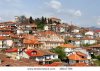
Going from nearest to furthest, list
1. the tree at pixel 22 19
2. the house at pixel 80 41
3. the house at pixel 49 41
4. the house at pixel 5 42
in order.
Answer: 1. the house at pixel 5 42
2. the house at pixel 49 41
3. the house at pixel 80 41
4. the tree at pixel 22 19

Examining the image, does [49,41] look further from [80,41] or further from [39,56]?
[39,56]

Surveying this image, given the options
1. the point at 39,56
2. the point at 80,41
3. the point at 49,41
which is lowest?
the point at 80,41

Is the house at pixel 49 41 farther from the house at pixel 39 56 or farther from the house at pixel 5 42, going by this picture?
the house at pixel 39 56

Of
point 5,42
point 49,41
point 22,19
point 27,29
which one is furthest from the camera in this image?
point 22,19

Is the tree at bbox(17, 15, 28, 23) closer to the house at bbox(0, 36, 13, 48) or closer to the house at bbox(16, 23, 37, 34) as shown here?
the house at bbox(16, 23, 37, 34)

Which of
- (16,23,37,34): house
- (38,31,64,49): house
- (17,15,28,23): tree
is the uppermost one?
(17,15,28,23): tree

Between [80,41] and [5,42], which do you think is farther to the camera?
[80,41]

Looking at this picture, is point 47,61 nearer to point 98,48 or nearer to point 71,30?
point 98,48

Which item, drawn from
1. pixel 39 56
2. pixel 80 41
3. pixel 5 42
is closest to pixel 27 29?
pixel 80 41

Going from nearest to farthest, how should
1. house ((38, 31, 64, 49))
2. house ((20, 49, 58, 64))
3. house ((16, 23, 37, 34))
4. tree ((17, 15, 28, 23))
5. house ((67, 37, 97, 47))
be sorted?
house ((20, 49, 58, 64)) → house ((38, 31, 64, 49)) → house ((67, 37, 97, 47)) → house ((16, 23, 37, 34)) → tree ((17, 15, 28, 23))

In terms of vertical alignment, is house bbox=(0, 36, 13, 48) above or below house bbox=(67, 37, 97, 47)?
above

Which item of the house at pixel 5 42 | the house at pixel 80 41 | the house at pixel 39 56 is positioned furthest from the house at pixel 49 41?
the house at pixel 39 56

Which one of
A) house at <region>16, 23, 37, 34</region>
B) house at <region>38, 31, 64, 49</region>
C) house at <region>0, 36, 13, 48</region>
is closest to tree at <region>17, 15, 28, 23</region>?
house at <region>16, 23, 37, 34</region>

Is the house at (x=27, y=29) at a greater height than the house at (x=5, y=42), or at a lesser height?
greater
